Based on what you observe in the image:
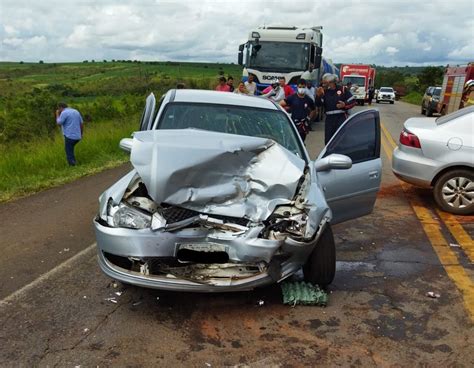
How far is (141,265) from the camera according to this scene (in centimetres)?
352

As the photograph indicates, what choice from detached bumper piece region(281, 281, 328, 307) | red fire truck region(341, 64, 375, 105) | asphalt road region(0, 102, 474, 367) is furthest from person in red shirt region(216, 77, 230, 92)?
red fire truck region(341, 64, 375, 105)

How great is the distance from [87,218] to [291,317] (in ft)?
12.1

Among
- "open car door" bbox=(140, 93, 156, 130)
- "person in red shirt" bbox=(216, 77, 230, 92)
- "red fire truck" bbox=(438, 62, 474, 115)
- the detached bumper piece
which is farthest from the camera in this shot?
"red fire truck" bbox=(438, 62, 474, 115)

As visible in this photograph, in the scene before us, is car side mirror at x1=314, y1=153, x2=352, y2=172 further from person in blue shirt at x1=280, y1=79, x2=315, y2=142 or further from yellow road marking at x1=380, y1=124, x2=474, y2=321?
person in blue shirt at x1=280, y1=79, x2=315, y2=142

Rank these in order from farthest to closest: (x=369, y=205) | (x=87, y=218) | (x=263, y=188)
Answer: (x=87, y=218)
(x=369, y=205)
(x=263, y=188)

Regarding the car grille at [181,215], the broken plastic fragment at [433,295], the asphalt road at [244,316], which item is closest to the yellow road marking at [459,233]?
the asphalt road at [244,316]

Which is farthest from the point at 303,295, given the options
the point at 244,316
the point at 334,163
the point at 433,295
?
the point at 334,163

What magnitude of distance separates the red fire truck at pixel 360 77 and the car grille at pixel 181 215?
3454cm

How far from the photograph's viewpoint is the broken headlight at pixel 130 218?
3520 mm

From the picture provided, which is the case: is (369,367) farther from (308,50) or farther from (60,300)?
(308,50)

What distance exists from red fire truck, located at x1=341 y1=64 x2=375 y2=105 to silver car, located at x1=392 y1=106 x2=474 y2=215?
1199 inches

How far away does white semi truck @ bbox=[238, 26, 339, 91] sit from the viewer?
55.6 feet

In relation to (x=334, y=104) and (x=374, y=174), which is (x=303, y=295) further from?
(x=334, y=104)

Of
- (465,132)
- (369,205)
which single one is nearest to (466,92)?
(465,132)
